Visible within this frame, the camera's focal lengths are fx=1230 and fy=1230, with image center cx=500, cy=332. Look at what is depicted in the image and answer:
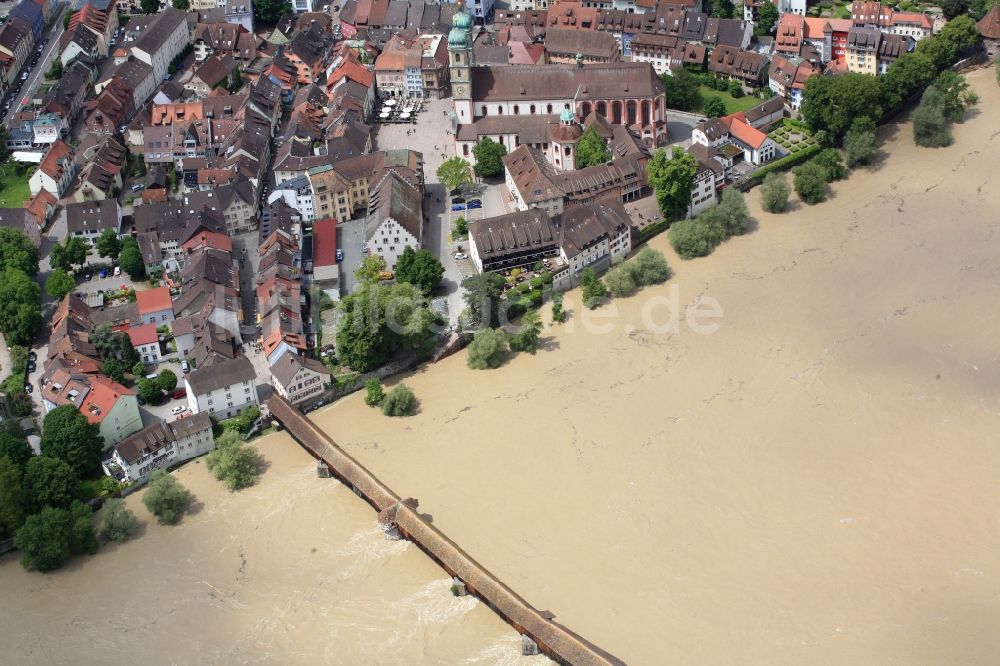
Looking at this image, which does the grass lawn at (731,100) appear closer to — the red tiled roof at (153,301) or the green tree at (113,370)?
the red tiled roof at (153,301)

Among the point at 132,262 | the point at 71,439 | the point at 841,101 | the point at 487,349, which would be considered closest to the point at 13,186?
the point at 132,262

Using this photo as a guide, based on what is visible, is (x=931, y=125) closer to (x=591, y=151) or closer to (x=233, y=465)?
(x=591, y=151)

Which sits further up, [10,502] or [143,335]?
[143,335]

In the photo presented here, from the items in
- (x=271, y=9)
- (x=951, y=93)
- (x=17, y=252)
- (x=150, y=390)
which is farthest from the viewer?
(x=271, y=9)

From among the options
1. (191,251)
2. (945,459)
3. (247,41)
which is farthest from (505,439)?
(247,41)

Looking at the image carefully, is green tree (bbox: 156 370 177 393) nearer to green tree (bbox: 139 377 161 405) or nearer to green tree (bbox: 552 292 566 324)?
green tree (bbox: 139 377 161 405)

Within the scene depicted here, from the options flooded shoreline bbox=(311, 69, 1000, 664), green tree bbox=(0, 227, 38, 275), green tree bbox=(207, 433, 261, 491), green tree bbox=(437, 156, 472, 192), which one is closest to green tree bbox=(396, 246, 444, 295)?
flooded shoreline bbox=(311, 69, 1000, 664)

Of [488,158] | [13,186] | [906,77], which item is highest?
[906,77]

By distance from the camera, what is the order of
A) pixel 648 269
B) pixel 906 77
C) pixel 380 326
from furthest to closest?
1. pixel 906 77
2. pixel 648 269
3. pixel 380 326
